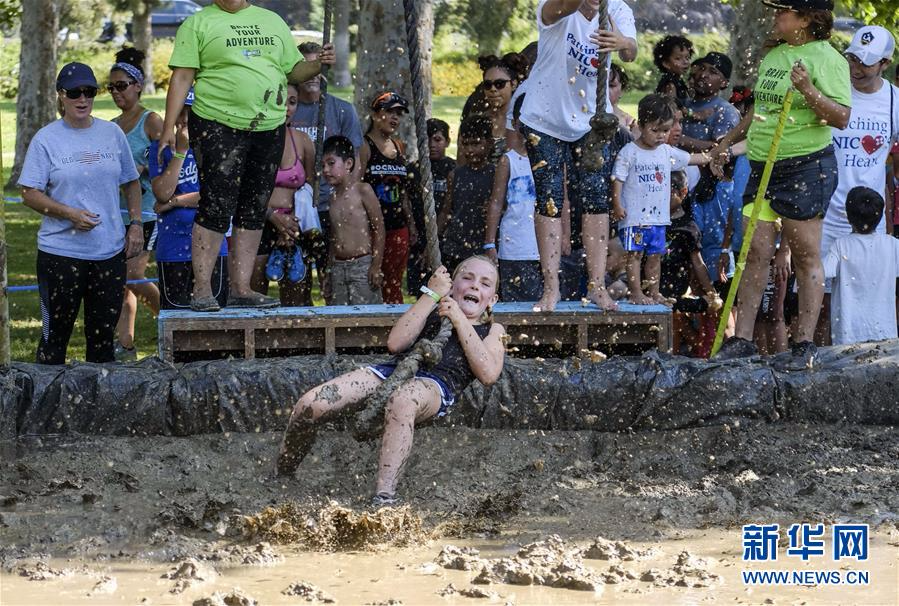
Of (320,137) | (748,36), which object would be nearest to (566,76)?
(320,137)

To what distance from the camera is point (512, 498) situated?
654cm

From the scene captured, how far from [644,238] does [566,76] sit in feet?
3.70

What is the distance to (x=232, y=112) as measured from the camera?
7.36 meters

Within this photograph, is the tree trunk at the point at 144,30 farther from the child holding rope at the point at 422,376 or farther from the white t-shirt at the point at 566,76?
the child holding rope at the point at 422,376

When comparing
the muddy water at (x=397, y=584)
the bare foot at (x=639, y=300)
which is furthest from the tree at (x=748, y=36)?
the muddy water at (x=397, y=584)

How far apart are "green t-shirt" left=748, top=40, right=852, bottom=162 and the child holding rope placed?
1947 millimetres

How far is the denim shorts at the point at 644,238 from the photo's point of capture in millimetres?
8141

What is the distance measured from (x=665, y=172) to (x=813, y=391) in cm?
155

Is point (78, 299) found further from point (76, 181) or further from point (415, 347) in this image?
point (415, 347)

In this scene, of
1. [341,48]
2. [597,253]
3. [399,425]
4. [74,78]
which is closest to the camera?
[399,425]

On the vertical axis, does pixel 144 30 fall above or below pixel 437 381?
above

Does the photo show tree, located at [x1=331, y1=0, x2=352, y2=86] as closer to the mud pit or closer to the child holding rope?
the mud pit

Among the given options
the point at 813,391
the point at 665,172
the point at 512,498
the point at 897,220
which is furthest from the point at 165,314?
the point at 897,220

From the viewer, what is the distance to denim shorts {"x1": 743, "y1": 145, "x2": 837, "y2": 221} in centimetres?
761
